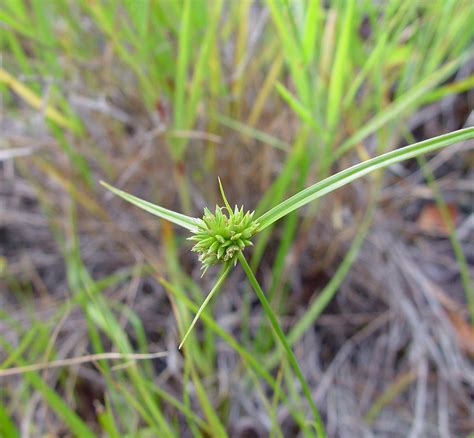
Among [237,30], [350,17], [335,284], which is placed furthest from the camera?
[237,30]

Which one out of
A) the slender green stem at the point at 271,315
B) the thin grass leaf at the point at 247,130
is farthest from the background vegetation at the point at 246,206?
the slender green stem at the point at 271,315

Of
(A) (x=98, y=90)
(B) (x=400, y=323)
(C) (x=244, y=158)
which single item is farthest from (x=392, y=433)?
(A) (x=98, y=90)

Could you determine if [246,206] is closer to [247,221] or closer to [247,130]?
[247,130]

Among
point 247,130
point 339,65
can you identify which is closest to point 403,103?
point 339,65

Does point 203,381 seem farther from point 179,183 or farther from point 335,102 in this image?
point 335,102

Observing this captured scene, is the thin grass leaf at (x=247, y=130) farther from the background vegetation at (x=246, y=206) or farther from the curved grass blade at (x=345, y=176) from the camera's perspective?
the curved grass blade at (x=345, y=176)

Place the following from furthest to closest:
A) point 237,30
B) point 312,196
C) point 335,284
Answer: point 237,30, point 335,284, point 312,196
